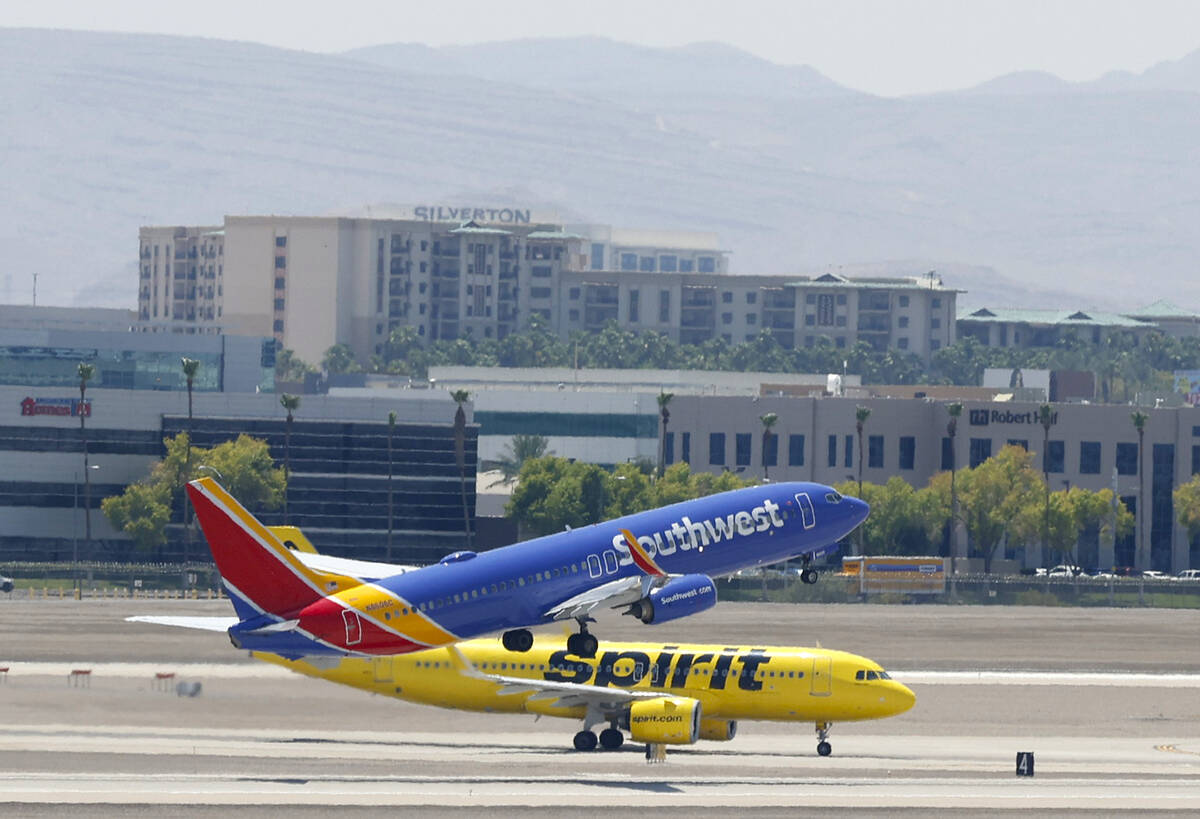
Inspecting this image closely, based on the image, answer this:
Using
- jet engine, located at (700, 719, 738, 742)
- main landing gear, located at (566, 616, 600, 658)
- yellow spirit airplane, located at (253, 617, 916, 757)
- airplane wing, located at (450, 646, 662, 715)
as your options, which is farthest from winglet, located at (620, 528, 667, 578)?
jet engine, located at (700, 719, 738, 742)

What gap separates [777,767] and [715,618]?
64.8m

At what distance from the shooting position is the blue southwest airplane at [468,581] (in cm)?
8194

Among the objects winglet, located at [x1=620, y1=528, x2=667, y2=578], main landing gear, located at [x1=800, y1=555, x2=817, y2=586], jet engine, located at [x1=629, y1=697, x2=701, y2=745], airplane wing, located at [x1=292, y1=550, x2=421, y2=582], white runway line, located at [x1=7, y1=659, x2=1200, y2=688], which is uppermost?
winglet, located at [x1=620, y1=528, x2=667, y2=578]

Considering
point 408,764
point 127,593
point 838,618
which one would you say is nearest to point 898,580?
point 838,618

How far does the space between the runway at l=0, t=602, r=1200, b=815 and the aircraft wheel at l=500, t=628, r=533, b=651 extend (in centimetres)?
477

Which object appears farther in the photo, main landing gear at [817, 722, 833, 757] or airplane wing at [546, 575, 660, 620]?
main landing gear at [817, 722, 833, 757]

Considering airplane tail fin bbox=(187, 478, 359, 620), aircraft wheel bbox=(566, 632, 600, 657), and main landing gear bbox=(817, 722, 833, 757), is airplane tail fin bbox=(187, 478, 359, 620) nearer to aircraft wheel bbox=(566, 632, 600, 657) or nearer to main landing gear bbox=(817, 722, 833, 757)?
aircraft wheel bbox=(566, 632, 600, 657)

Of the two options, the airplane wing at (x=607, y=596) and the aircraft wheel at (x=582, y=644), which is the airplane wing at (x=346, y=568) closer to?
the airplane wing at (x=607, y=596)

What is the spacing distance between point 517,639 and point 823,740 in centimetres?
1726

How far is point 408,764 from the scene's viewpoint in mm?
86438

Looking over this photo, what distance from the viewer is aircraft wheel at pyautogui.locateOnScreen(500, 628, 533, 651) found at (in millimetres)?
83500

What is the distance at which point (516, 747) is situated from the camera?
9412cm

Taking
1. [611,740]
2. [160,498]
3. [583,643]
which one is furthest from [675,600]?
[160,498]

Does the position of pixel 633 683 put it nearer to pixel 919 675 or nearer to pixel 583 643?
pixel 583 643
